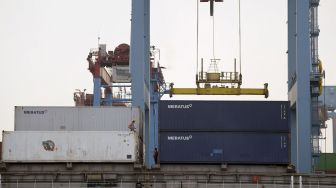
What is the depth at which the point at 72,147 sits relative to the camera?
4188 cm

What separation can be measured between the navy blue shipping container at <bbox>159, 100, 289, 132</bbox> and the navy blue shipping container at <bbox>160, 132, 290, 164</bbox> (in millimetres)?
354

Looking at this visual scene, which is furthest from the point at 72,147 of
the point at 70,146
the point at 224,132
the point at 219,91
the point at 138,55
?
the point at 219,91

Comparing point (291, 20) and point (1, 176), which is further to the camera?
point (291, 20)

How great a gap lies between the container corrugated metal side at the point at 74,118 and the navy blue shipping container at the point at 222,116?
7.07 feet

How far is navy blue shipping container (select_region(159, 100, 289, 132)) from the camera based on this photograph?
4409cm

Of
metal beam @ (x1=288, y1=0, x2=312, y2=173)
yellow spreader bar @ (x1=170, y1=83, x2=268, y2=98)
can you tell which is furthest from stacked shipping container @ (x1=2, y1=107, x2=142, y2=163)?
yellow spreader bar @ (x1=170, y1=83, x2=268, y2=98)

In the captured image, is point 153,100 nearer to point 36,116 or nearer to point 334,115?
point 36,116

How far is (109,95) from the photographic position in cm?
9575

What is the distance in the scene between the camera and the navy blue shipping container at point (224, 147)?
43438mm

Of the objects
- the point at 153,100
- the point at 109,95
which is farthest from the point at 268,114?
the point at 109,95

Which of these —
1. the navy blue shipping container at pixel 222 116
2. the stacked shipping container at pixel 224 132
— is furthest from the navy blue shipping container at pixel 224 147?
the navy blue shipping container at pixel 222 116

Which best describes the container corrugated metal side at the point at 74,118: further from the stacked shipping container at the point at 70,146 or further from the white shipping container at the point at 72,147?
the white shipping container at the point at 72,147

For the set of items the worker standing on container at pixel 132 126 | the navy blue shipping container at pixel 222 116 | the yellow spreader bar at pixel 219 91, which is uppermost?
the yellow spreader bar at pixel 219 91

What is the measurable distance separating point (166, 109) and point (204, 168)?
A: 4069 millimetres
